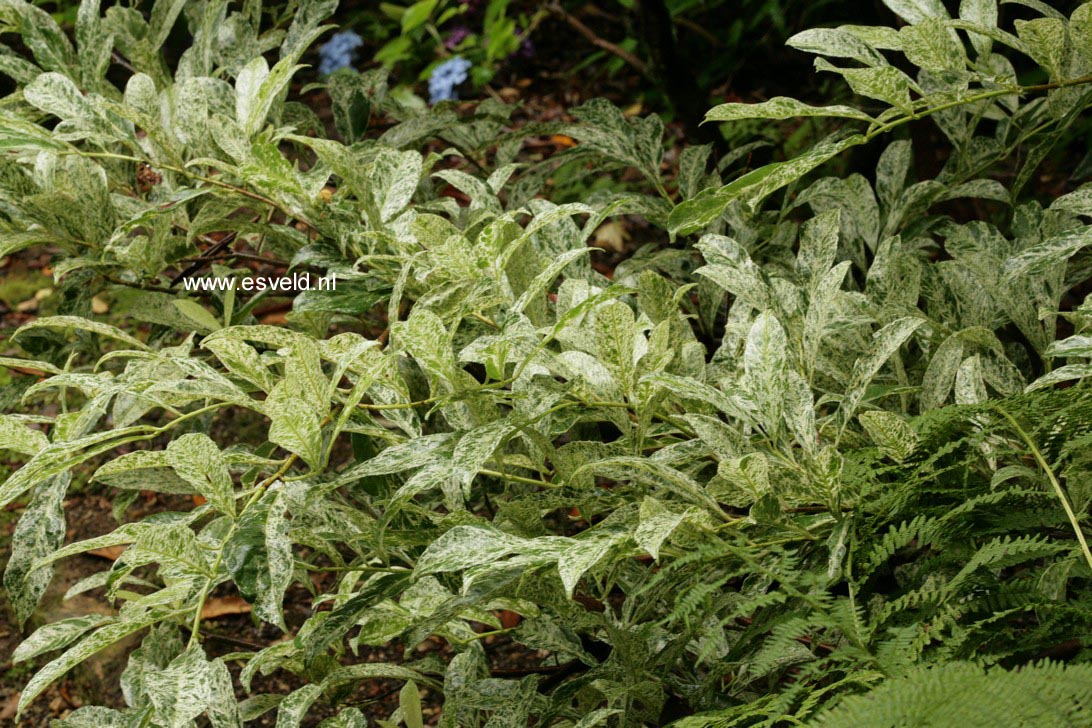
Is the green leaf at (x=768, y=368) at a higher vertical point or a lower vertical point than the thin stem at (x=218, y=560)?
higher

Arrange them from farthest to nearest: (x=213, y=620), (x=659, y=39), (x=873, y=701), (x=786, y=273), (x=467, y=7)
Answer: (x=467, y=7), (x=213, y=620), (x=659, y=39), (x=786, y=273), (x=873, y=701)

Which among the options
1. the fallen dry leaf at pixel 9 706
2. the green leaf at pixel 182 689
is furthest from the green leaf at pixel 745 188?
the fallen dry leaf at pixel 9 706

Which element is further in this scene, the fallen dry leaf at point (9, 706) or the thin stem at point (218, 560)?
the fallen dry leaf at point (9, 706)

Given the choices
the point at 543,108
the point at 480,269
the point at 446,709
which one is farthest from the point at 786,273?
the point at 543,108

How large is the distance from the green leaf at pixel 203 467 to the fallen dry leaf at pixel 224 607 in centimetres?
147

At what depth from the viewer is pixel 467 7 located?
13.4 feet

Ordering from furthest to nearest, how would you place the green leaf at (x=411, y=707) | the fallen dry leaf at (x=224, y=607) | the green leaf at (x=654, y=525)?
the fallen dry leaf at (x=224, y=607) → the green leaf at (x=411, y=707) → the green leaf at (x=654, y=525)

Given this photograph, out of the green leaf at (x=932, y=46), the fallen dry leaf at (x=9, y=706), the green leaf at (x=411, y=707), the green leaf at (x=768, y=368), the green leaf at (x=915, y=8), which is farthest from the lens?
the fallen dry leaf at (x=9, y=706)

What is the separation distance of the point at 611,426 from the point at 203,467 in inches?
22.4

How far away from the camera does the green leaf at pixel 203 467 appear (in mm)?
863

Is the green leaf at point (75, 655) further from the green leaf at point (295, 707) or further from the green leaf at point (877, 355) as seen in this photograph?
the green leaf at point (877, 355)

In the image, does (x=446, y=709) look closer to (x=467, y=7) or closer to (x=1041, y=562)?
(x=1041, y=562)

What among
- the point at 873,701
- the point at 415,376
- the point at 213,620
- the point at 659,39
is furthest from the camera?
the point at 213,620

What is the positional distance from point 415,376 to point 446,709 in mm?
337
